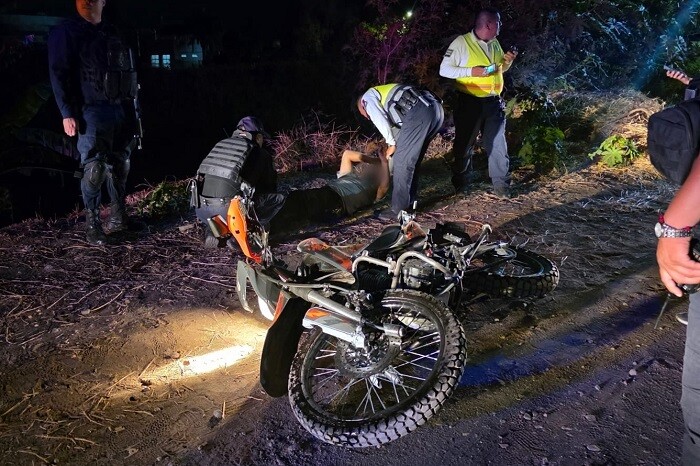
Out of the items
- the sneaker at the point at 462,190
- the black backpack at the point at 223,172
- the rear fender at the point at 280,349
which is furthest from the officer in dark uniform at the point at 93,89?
the sneaker at the point at 462,190

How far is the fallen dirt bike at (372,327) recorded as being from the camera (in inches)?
95.7

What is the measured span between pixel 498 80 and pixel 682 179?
14.8 feet

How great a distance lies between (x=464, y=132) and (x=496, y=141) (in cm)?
38

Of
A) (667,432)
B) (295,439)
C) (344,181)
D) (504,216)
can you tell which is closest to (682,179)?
(667,432)

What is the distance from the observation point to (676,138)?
5.72 ft

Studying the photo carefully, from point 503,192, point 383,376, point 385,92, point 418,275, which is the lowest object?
point 383,376

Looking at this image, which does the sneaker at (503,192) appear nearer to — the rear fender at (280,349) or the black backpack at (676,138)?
the rear fender at (280,349)

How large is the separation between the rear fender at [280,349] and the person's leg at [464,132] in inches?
158

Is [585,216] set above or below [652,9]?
below

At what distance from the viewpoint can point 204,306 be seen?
13.3ft

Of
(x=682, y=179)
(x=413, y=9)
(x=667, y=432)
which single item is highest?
(x=413, y=9)

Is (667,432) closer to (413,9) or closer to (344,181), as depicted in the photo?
(344,181)

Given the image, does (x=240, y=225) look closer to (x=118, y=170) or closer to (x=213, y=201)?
(x=213, y=201)

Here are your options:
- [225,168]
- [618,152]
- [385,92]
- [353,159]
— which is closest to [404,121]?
[385,92]
